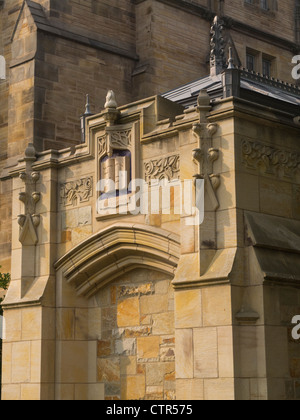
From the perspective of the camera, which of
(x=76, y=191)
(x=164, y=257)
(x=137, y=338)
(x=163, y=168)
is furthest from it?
(x=76, y=191)

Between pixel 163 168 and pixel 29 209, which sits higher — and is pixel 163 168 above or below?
above

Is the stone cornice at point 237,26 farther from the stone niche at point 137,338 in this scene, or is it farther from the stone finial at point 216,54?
the stone niche at point 137,338

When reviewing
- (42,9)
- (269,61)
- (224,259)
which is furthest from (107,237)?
(269,61)

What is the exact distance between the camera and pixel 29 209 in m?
17.3

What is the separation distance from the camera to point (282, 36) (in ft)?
107

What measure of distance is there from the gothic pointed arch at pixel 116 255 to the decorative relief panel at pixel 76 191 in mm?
840

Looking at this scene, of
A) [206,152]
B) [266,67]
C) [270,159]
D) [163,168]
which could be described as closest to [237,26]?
[266,67]

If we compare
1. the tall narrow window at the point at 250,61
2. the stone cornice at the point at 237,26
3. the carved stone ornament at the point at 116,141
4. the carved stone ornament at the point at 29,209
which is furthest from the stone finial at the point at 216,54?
the tall narrow window at the point at 250,61

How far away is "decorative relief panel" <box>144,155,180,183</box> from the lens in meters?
15.1

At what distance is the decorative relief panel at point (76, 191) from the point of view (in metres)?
16.6

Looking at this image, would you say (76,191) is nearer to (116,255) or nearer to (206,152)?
(116,255)

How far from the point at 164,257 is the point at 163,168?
1.52m

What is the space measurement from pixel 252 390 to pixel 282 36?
69.7ft

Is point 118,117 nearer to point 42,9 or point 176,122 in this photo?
point 176,122
